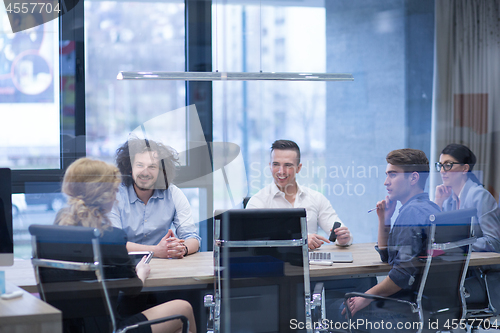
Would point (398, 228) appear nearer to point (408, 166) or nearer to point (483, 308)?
point (408, 166)

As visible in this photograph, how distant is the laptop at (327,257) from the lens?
2.12 metres

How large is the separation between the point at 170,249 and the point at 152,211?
0.35m

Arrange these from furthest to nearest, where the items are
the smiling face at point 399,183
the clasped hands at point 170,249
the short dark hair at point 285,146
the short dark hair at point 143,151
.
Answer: the short dark hair at point 285,146, the short dark hair at point 143,151, the smiling face at point 399,183, the clasped hands at point 170,249

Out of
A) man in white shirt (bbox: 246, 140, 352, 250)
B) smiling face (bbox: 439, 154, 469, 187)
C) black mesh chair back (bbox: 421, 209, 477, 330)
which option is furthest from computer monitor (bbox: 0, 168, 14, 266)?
smiling face (bbox: 439, 154, 469, 187)

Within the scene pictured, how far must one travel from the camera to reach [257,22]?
3.42m

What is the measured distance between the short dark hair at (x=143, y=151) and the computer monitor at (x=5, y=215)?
2.45 ft

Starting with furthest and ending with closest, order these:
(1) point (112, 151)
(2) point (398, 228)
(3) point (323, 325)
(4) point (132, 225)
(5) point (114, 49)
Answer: (5) point (114, 49) < (1) point (112, 151) < (4) point (132, 225) < (2) point (398, 228) < (3) point (323, 325)

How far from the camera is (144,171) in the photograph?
269 centimetres

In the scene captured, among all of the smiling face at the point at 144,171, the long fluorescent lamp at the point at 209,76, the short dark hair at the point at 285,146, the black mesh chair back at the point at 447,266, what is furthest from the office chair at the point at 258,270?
the short dark hair at the point at 285,146

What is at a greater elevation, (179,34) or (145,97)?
(179,34)

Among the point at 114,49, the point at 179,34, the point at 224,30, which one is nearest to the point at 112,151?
the point at 114,49

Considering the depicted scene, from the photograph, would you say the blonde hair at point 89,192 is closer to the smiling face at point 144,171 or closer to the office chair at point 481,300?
the smiling face at point 144,171

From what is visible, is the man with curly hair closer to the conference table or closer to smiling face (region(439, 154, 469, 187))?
the conference table

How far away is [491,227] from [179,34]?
2.68m
